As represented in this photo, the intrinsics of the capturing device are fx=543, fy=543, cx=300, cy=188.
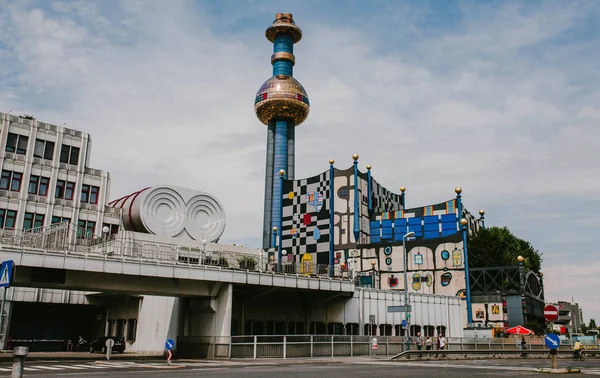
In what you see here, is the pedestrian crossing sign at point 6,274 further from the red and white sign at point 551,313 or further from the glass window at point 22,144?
the glass window at point 22,144

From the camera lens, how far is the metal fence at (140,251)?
94.0ft

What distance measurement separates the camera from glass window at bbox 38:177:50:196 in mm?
50562

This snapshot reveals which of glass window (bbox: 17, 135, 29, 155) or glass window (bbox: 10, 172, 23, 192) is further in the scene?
glass window (bbox: 17, 135, 29, 155)

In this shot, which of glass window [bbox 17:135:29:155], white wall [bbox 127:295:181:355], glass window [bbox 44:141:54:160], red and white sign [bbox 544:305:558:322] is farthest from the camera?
glass window [bbox 44:141:54:160]

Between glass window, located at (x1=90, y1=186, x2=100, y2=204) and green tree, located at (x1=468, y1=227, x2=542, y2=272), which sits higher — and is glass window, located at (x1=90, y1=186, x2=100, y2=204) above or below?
above

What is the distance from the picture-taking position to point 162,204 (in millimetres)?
50125

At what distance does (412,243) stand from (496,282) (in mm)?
10111

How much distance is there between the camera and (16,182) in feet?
161

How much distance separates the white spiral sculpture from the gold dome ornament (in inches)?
1517

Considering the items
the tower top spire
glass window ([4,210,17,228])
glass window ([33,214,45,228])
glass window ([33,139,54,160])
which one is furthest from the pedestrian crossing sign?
the tower top spire

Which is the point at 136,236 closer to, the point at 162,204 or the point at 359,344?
the point at 162,204

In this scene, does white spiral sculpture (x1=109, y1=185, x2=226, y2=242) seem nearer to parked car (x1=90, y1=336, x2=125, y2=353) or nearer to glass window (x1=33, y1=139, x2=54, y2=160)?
glass window (x1=33, y1=139, x2=54, y2=160)

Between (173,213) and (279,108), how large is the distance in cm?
4369

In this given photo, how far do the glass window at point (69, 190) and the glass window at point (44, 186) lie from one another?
1845mm
